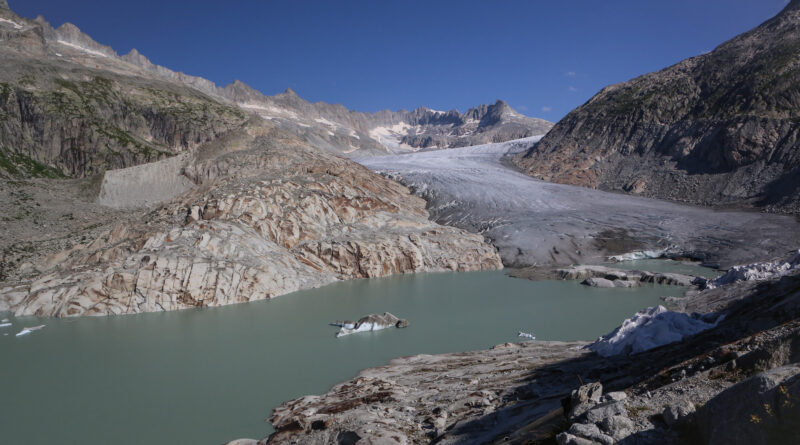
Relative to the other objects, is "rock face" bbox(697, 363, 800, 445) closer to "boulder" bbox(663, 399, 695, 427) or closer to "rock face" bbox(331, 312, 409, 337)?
"boulder" bbox(663, 399, 695, 427)

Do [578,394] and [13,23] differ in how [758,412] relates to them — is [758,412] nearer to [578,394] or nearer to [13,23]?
[578,394]

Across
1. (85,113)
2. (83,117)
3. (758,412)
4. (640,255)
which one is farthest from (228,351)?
(85,113)

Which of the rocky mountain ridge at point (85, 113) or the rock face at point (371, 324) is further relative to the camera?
the rocky mountain ridge at point (85, 113)

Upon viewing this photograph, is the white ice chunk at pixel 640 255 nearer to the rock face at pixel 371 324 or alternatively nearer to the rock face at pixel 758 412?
the rock face at pixel 371 324

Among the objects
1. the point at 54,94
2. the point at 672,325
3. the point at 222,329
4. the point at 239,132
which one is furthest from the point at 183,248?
the point at 54,94

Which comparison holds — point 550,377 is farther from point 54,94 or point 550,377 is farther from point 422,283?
point 54,94

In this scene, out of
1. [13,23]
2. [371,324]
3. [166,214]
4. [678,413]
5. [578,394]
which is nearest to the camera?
[678,413]

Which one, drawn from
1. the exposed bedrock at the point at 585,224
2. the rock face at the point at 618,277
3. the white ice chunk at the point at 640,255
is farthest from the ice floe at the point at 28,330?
the white ice chunk at the point at 640,255
